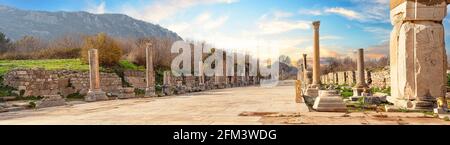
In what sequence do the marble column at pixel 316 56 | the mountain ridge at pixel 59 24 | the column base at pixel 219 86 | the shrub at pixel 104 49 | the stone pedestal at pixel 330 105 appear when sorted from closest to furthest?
1. the stone pedestal at pixel 330 105
2. the marble column at pixel 316 56
3. the shrub at pixel 104 49
4. the column base at pixel 219 86
5. the mountain ridge at pixel 59 24

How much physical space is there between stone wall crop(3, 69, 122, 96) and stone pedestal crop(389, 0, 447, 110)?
16659 mm

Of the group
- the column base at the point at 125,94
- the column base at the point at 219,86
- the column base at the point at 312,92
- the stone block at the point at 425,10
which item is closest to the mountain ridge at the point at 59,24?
the column base at the point at 219,86

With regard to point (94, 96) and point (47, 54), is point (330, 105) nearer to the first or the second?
point (94, 96)

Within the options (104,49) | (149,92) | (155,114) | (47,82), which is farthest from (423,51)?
(104,49)

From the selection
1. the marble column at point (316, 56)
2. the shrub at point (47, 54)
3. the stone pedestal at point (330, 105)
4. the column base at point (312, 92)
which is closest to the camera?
the stone pedestal at point (330, 105)

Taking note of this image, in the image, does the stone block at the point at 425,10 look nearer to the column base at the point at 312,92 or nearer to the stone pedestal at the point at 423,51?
the stone pedestal at the point at 423,51

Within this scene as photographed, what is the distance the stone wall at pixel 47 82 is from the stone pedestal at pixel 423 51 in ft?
54.7

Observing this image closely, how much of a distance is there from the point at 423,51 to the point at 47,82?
72.2 feet

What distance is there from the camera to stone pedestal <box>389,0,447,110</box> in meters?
10.2

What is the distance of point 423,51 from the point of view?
10.3 meters

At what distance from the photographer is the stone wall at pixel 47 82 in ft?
76.5

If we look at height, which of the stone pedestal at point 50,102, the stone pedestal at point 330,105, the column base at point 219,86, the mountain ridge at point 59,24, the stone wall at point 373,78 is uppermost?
the mountain ridge at point 59,24
